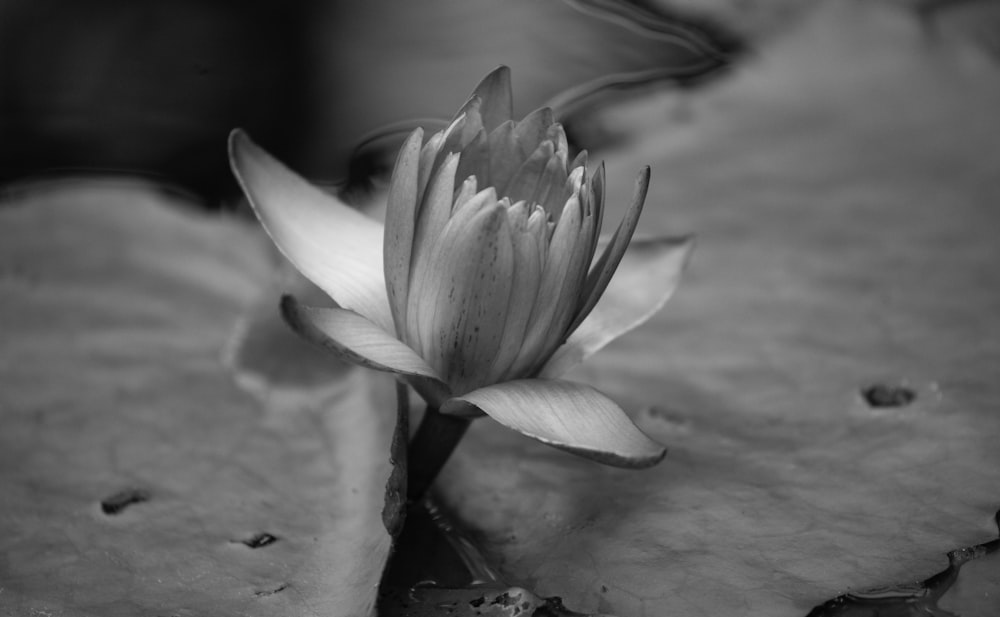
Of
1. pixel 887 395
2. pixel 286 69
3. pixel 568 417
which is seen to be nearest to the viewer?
pixel 568 417


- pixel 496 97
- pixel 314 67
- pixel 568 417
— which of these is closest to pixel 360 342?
pixel 568 417

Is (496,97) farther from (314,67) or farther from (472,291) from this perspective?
(314,67)

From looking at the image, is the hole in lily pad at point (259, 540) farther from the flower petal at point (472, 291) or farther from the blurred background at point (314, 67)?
the blurred background at point (314, 67)

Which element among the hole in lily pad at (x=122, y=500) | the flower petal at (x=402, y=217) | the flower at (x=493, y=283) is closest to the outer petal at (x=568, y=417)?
the flower at (x=493, y=283)

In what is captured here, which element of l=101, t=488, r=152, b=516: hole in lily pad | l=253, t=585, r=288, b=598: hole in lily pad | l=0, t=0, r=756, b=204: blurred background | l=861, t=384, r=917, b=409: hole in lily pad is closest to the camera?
l=253, t=585, r=288, b=598: hole in lily pad

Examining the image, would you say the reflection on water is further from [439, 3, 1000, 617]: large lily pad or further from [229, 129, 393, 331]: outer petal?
[229, 129, 393, 331]: outer petal

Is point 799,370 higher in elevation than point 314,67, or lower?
lower

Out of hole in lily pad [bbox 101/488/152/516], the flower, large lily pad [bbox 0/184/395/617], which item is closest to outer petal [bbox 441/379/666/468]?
the flower
